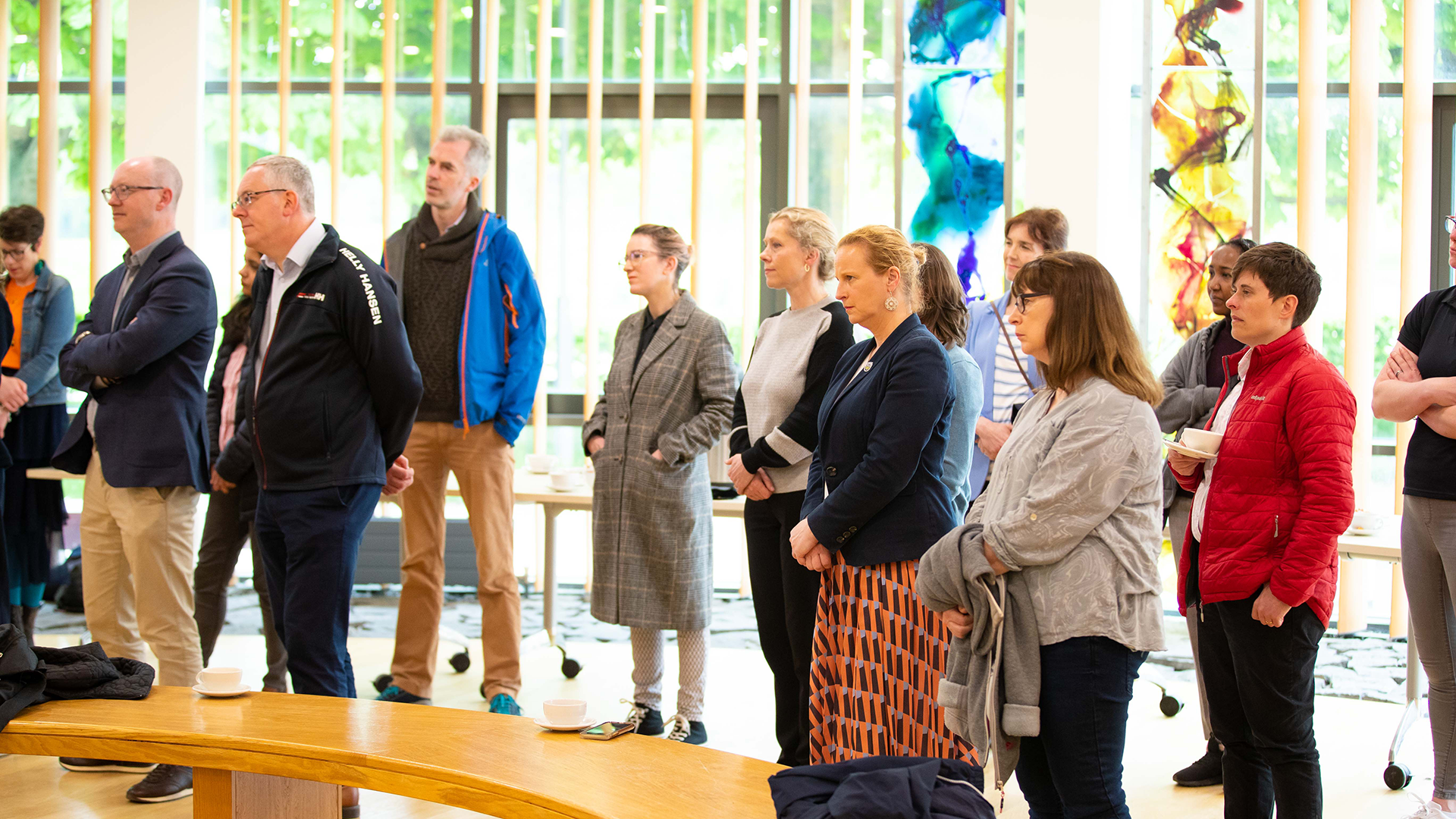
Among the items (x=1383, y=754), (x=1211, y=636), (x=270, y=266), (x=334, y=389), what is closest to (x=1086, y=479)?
(x=1211, y=636)

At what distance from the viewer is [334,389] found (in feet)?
8.93

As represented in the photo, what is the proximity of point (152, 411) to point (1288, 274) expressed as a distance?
9.51 ft

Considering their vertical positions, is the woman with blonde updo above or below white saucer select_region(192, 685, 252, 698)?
above

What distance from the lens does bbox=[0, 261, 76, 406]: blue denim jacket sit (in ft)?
15.0

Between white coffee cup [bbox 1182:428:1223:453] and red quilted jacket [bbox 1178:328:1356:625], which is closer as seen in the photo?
red quilted jacket [bbox 1178:328:1356:625]

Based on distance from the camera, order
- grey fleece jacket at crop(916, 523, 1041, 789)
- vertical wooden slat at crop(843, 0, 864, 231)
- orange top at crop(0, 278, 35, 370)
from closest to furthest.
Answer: grey fleece jacket at crop(916, 523, 1041, 789) → orange top at crop(0, 278, 35, 370) → vertical wooden slat at crop(843, 0, 864, 231)

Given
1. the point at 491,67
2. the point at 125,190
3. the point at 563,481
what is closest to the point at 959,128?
the point at 491,67

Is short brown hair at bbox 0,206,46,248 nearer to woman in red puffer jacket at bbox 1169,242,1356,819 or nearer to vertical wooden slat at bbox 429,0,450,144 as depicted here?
vertical wooden slat at bbox 429,0,450,144

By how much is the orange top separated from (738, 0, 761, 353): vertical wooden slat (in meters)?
3.22

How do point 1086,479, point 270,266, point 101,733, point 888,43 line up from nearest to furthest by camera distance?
point 1086,479
point 101,733
point 270,266
point 888,43

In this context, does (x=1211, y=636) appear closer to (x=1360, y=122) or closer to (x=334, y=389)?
(x=334, y=389)

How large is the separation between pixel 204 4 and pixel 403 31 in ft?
3.62

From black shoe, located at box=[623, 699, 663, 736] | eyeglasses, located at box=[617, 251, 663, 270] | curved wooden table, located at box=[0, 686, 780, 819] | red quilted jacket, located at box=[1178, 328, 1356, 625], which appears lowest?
black shoe, located at box=[623, 699, 663, 736]

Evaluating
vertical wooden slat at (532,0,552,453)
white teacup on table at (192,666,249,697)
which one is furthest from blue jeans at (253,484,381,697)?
vertical wooden slat at (532,0,552,453)
